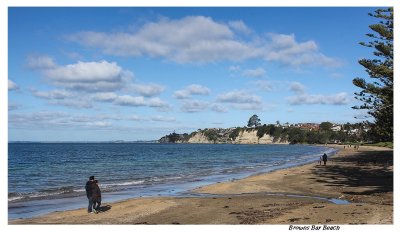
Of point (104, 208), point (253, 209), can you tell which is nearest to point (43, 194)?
point (104, 208)

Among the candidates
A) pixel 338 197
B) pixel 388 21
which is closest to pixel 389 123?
pixel 388 21

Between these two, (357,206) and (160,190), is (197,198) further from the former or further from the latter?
(357,206)

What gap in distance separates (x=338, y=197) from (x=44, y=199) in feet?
51.9

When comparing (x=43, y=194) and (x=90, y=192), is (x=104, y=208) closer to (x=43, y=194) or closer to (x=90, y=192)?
(x=90, y=192)

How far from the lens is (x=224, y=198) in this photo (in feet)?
65.1

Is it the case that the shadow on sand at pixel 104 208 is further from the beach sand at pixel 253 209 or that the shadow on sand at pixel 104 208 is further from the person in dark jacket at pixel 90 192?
the person in dark jacket at pixel 90 192

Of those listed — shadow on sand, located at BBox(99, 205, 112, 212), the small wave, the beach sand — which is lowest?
the small wave

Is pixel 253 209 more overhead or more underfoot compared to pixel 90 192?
more underfoot

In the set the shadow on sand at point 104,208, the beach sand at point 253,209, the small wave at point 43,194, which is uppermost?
the beach sand at point 253,209

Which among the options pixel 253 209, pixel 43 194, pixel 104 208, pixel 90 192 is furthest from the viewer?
pixel 43 194

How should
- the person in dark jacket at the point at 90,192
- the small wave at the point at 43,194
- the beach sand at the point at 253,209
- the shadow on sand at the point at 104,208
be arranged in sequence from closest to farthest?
the beach sand at the point at 253,209 → the person in dark jacket at the point at 90,192 → the shadow on sand at the point at 104,208 → the small wave at the point at 43,194

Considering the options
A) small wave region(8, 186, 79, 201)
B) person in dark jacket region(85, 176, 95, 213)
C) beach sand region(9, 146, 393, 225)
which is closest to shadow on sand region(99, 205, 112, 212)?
A: beach sand region(9, 146, 393, 225)

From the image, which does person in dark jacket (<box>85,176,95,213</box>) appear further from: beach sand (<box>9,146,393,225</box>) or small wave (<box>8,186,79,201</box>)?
small wave (<box>8,186,79,201</box>)

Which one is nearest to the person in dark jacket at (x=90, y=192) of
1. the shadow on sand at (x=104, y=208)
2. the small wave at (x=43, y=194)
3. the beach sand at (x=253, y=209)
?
the beach sand at (x=253, y=209)
